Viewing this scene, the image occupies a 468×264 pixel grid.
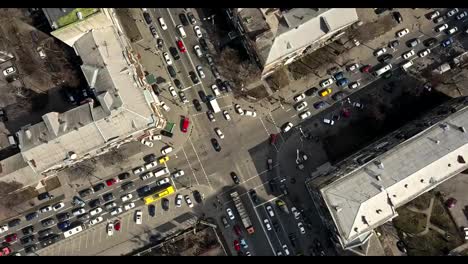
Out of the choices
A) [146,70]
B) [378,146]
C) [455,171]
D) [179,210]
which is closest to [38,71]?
[146,70]

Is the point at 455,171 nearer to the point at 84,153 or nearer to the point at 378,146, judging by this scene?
the point at 378,146

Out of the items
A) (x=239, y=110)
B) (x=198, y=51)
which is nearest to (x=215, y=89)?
(x=239, y=110)

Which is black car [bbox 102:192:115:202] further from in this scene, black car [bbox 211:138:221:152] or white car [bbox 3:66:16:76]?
white car [bbox 3:66:16:76]

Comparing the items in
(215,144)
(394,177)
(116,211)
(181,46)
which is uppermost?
(181,46)

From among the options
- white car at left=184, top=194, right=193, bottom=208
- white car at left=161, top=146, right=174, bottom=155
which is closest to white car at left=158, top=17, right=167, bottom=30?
white car at left=161, top=146, right=174, bottom=155

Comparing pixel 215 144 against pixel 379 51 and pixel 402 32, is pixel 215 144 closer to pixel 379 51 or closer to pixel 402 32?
pixel 379 51

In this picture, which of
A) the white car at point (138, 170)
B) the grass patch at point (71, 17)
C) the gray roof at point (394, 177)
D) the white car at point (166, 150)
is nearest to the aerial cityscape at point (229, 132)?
the white car at point (166, 150)
